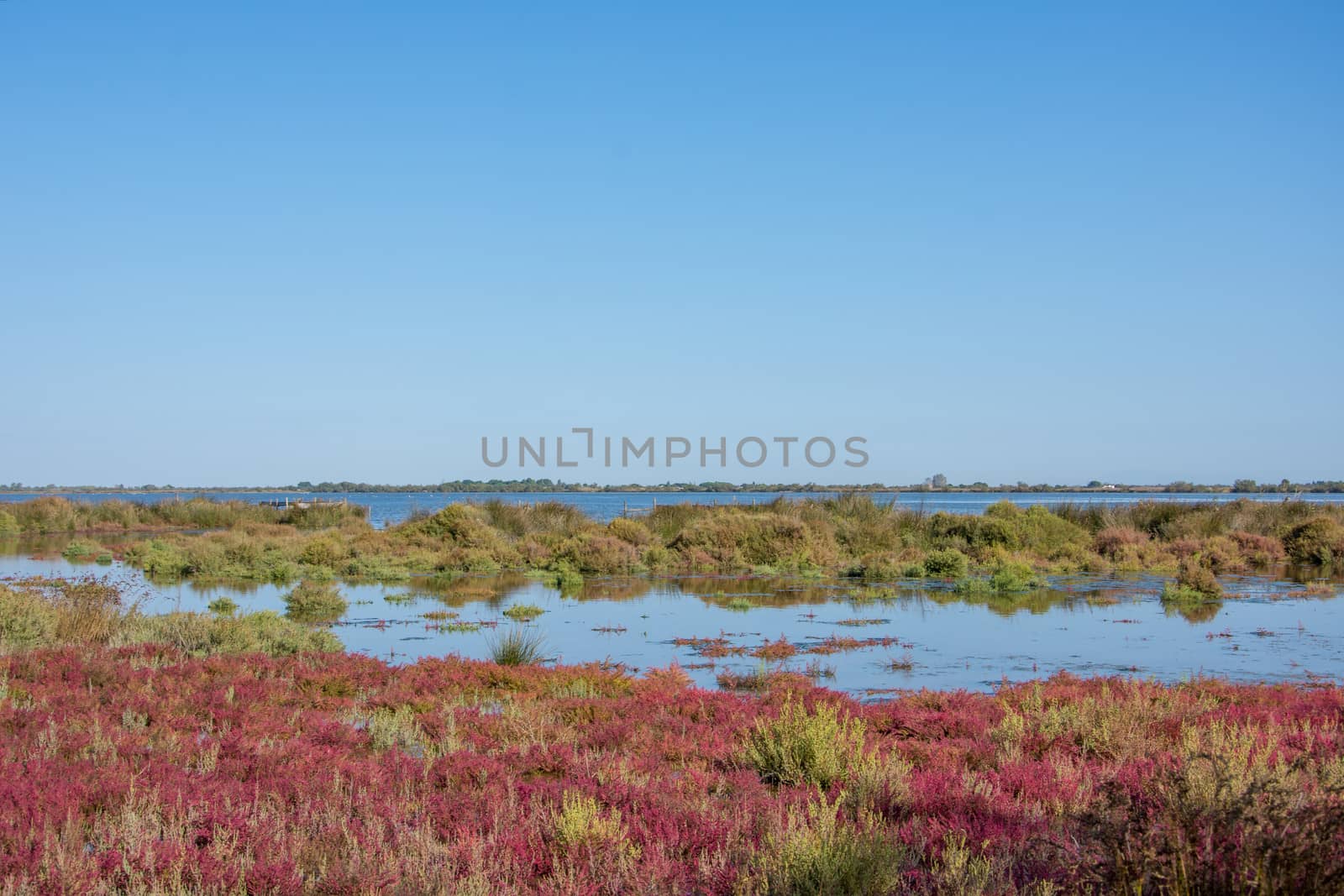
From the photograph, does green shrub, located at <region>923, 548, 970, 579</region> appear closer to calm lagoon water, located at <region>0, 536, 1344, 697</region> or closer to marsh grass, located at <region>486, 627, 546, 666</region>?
calm lagoon water, located at <region>0, 536, 1344, 697</region>

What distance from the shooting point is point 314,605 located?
830 inches

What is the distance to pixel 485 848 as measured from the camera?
235 inches

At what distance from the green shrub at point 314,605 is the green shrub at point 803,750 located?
13860 millimetres

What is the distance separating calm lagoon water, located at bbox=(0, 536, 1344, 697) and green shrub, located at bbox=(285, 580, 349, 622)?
0.36m

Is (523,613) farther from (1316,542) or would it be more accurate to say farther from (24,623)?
(1316,542)

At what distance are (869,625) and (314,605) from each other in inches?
426

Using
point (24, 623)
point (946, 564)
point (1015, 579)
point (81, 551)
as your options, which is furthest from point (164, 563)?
point (1015, 579)

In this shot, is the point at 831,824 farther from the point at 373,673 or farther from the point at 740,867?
the point at 373,673

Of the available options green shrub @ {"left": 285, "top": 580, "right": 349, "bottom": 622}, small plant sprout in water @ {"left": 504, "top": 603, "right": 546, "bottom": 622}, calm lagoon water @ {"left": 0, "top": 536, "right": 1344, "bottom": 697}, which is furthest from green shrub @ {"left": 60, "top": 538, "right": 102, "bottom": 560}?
small plant sprout in water @ {"left": 504, "top": 603, "right": 546, "bottom": 622}

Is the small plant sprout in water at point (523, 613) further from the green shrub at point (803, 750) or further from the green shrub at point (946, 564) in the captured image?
the green shrub at point (946, 564)

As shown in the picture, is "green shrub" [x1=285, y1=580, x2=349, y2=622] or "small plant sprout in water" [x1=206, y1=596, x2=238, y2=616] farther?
"green shrub" [x1=285, y1=580, x2=349, y2=622]

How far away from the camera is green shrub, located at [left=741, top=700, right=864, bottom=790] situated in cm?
795

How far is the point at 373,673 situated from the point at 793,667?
219 inches

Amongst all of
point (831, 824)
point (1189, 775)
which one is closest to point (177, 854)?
point (831, 824)
